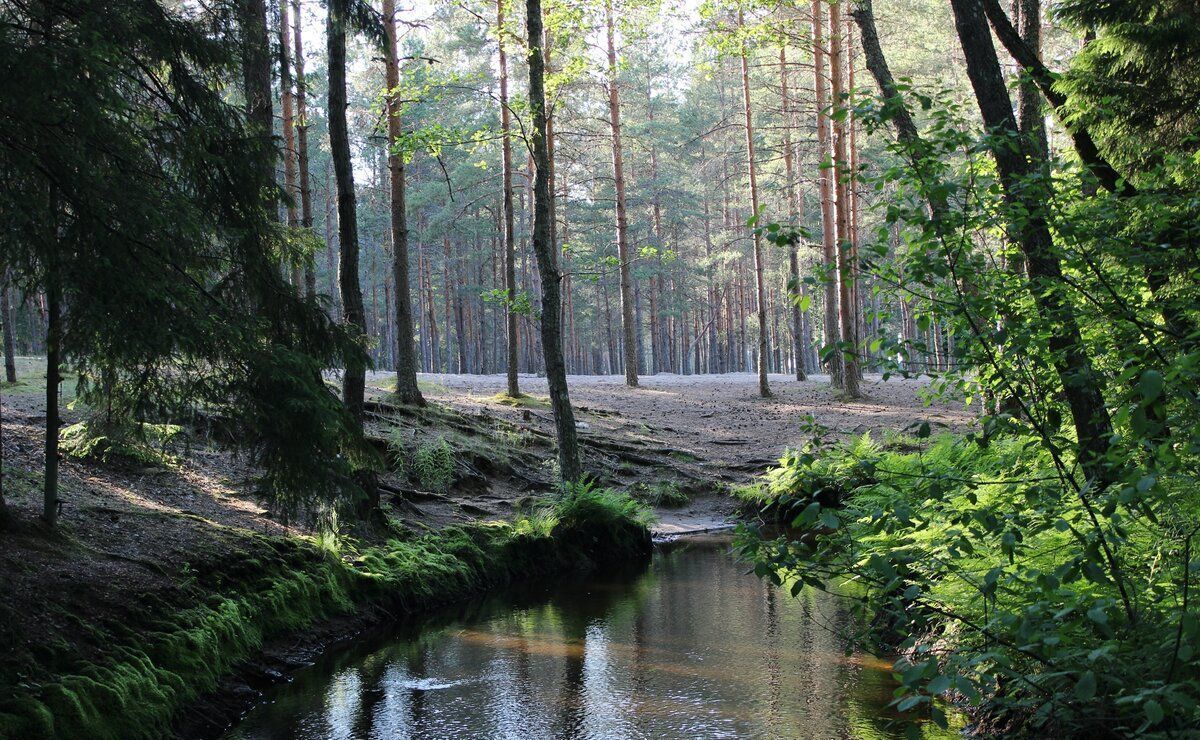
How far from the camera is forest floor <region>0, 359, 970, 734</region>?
21.2 ft

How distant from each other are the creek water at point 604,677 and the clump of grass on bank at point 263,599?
521mm

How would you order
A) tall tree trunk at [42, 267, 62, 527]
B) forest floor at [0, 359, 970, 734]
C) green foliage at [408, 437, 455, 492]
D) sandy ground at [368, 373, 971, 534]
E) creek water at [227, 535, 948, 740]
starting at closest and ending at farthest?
creek water at [227, 535, 948, 740]
forest floor at [0, 359, 970, 734]
tall tree trunk at [42, 267, 62, 527]
green foliage at [408, 437, 455, 492]
sandy ground at [368, 373, 971, 534]

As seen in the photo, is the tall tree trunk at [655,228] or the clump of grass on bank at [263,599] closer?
the clump of grass on bank at [263,599]

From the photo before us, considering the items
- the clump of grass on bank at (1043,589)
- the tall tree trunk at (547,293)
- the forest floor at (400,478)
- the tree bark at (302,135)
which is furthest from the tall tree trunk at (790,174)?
the clump of grass on bank at (1043,589)

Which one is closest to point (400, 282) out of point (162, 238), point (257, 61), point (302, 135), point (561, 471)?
point (302, 135)

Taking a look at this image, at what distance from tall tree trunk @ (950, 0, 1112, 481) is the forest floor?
32.4 inches

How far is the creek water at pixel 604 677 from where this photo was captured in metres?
6.18

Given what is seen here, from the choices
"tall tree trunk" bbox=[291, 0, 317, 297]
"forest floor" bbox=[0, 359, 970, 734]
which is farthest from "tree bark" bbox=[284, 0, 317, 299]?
"forest floor" bbox=[0, 359, 970, 734]

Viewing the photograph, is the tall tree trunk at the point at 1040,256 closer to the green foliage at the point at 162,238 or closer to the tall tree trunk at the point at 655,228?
the green foliage at the point at 162,238

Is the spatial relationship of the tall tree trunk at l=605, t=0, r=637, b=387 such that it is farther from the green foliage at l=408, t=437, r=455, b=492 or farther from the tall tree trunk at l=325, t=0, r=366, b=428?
the tall tree trunk at l=325, t=0, r=366, b=428

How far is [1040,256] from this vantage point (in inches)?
137

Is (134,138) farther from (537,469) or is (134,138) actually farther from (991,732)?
(537,469)

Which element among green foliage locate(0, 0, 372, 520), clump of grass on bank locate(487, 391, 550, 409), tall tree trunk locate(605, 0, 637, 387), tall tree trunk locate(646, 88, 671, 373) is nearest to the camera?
green foliage locate(0, 0, 372, 520)

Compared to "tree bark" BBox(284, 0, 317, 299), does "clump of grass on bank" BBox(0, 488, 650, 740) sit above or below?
below
